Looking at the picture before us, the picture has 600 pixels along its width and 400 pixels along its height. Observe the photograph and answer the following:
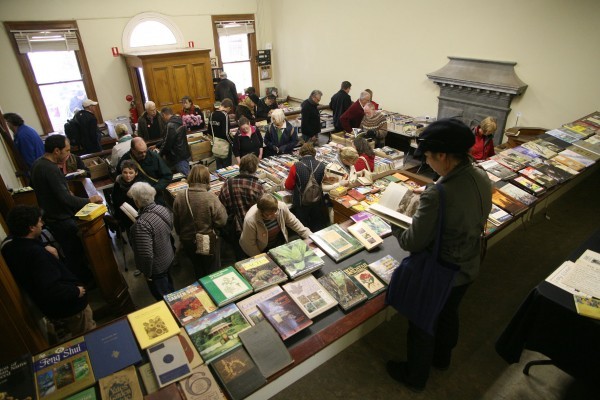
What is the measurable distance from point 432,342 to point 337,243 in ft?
3.11

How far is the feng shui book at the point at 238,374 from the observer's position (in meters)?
1.68

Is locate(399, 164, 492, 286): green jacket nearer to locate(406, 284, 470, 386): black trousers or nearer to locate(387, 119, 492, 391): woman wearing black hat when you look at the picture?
locate(387, 119, 492, 391): woman wearing black hat

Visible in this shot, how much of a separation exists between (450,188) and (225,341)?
1462 millimetres

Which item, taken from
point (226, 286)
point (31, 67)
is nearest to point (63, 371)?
point (226, 286)

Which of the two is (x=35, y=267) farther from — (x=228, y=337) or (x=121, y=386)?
(x=228, y=337)

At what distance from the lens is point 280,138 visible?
18.0 feet

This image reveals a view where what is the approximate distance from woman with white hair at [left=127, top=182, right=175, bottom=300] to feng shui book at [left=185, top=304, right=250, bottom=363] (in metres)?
1.30

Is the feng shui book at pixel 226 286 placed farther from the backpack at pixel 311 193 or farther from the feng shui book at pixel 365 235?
the backpack at pixel 311 193

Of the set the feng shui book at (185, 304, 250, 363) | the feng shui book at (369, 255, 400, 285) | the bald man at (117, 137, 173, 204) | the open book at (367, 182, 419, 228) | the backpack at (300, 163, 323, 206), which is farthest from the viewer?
the bald man at (117, 137, 173, 204)

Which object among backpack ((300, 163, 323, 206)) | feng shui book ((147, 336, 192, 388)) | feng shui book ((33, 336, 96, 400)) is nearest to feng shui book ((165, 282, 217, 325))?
feng shui book ((147, 336, 192, 388))

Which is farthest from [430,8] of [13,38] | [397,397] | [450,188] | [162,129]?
[13,38]

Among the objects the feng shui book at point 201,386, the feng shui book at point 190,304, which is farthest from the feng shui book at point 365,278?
the feng shui book at point 201,386

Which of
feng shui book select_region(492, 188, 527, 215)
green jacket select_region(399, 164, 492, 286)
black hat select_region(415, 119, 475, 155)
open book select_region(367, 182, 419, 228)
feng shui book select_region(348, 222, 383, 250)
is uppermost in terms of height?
black hat select_region(415, 119, 475, 155)

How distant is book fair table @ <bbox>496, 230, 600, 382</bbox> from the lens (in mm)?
2172
